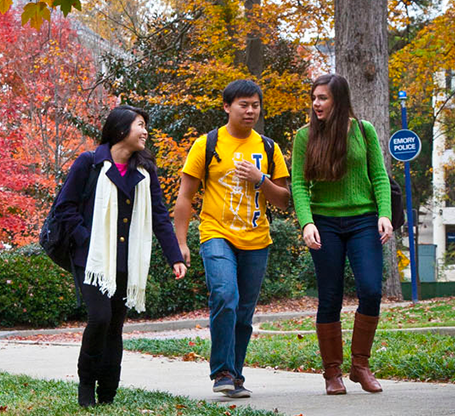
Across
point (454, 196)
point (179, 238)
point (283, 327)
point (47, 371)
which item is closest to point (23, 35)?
point (283, 327)

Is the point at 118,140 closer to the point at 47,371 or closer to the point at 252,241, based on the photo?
the point at 252,241

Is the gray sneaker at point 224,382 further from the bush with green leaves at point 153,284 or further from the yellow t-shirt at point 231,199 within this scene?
the bush with green leaves at point 153,284

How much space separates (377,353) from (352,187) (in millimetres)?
2623

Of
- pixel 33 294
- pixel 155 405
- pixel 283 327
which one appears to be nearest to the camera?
pixel 155 405

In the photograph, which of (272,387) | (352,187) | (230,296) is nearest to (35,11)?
(230,296)

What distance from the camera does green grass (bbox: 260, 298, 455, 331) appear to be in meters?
10.9

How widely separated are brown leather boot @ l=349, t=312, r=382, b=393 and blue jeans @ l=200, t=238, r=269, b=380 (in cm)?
74

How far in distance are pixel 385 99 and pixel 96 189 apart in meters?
11.3

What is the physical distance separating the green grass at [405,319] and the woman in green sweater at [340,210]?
199 inches

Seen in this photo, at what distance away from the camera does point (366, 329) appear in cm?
537

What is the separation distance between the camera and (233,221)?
5531 mm

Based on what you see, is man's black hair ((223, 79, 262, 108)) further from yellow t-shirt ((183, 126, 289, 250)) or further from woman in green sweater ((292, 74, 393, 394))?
woman in green sweater ((292, 74, 393, 394))

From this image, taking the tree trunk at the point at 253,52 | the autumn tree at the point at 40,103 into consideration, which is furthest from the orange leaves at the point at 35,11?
the autumn tree at the point at 40,103

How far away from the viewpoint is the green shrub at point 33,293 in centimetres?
1398
